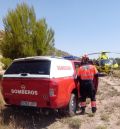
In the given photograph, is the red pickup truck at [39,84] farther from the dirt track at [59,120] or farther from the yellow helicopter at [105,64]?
the yellow helicopter at [105,64]

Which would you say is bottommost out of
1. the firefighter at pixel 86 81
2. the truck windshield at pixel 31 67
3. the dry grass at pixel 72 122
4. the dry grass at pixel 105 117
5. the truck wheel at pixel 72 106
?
the dry grass at pixel 72 122

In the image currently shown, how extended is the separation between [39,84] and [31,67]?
2.57 ft

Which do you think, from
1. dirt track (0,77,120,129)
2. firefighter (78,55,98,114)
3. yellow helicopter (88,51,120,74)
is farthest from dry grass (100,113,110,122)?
yellow helicopter (88,51,120,74)

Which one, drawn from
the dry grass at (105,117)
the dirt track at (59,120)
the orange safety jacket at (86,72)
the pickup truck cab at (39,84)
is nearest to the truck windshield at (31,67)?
the pickup truck cab at (39,84)

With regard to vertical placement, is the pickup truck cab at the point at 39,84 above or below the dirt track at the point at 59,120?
above

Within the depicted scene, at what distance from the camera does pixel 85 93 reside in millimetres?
11898

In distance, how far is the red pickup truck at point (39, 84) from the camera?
9.76 metres

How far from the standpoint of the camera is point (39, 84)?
9.82 m

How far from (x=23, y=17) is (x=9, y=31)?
1.28 meters

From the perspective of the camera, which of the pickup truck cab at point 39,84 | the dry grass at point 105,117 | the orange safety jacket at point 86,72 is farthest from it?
the orange safety jacket at point 86,72

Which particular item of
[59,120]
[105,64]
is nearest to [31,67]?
[59,120]

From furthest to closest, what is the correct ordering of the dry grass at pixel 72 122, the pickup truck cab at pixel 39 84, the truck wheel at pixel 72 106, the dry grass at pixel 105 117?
the truck wheel at pixel 72 106 < the dry grass at pixel 105 117 < the dry grass at pixel 72 122 < the pickup truck cab at pixel 39 84

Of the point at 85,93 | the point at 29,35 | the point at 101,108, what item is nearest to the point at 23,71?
the point at 85,93

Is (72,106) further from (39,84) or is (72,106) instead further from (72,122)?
(39,84)
